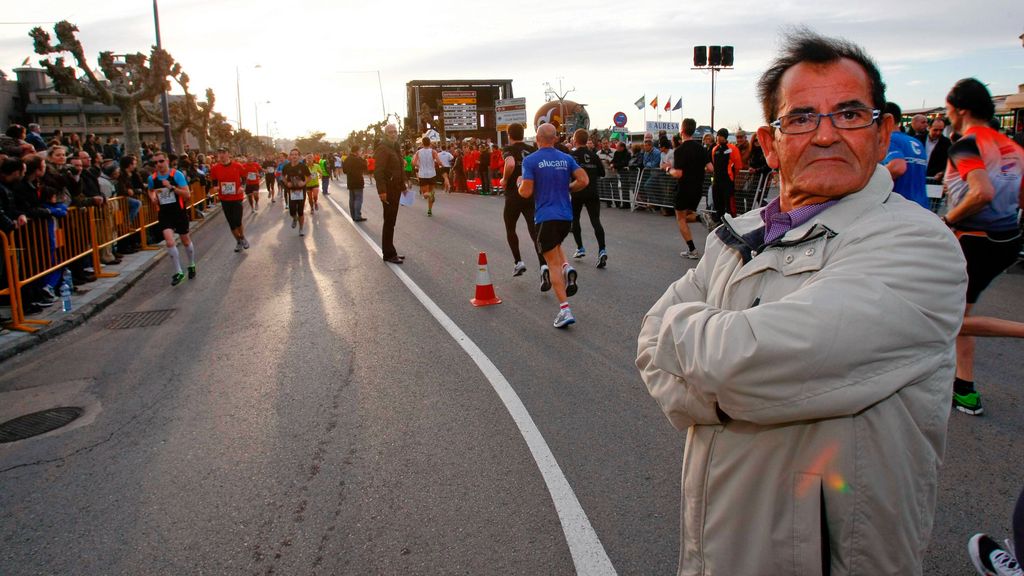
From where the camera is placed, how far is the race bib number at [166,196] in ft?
36.1

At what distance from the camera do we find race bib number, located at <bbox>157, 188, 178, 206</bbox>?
1099 cm

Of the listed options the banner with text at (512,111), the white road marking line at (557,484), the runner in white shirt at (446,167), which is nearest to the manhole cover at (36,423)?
the white road marking line at (557,484)

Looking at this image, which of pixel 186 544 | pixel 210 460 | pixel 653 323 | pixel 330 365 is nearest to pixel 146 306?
pixel 330 365

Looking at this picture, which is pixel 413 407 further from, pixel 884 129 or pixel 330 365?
pixel 884 129

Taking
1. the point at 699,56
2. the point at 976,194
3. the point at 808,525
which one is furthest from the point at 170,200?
the point at 699,56

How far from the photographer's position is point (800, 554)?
143cm

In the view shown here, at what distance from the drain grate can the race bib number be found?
2.42m

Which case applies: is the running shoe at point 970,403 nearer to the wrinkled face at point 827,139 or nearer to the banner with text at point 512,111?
the wrinkled face at point 827,139

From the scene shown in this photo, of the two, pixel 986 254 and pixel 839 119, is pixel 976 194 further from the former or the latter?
pixel 839 119

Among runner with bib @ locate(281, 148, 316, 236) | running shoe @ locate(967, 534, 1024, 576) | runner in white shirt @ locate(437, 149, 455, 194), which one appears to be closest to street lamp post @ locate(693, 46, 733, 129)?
runner in white shirt @ locate(437, 149, 455, 194)

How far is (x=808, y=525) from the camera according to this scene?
1.42 m

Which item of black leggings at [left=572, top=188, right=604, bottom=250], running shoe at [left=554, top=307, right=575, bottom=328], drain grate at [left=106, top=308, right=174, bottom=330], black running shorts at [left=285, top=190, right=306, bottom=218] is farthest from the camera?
black running shorts at [left=285, top=190, right=306, bottom=218]

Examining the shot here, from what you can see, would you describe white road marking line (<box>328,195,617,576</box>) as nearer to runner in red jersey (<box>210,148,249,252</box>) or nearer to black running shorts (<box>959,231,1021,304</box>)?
black running shorts (<box>959,231,1021,304</box>)

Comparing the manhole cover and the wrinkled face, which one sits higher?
the wrinkled face
